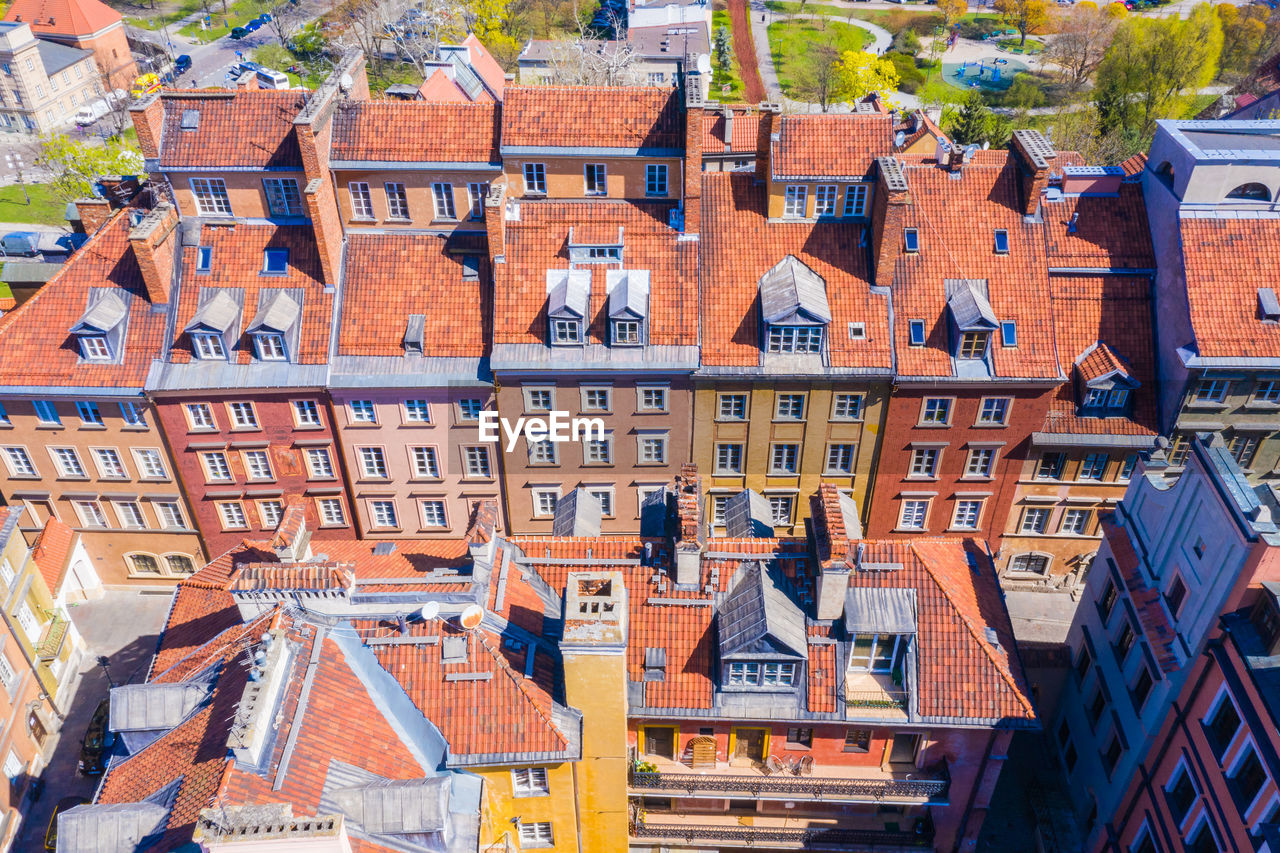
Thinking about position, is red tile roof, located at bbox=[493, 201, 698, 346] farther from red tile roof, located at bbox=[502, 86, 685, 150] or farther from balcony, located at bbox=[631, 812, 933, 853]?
balcony, located at bbox=[631, 812, 933, 853]

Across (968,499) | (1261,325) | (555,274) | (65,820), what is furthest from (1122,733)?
(65,820)

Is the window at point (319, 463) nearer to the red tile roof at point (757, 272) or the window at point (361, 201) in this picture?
the window at point (361, 201)

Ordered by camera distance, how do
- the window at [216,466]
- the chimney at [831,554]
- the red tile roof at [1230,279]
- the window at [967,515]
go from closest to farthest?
the chimney at [831,554] < the red tile roof at [1230,279] < the window at [216,466] < the window at [967,515]

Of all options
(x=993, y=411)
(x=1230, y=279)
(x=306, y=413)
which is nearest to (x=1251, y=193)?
(x=1230, y=279)

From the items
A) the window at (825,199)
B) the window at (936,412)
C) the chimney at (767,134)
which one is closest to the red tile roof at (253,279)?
the chimney at (767,134)

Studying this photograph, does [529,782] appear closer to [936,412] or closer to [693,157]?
[936,412]

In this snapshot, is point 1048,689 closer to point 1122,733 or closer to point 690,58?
point 1122,733
